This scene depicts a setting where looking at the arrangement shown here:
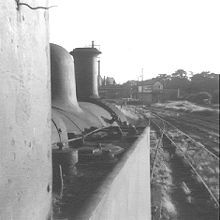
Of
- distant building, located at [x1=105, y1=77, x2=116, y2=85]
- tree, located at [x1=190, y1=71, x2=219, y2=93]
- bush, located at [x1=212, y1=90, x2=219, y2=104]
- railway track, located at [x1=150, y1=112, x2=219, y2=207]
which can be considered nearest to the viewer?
railway track, located at [x1=150, y1=112, x2=219, y2=207]

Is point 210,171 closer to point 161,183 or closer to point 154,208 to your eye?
point 161,183

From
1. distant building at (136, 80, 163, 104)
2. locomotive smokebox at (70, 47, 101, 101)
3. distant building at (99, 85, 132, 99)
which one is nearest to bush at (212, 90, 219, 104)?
distant building at (136, 80, 163, 104)

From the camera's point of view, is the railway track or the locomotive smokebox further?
the railway track

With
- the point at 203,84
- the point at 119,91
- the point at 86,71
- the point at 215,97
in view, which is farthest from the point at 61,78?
the point at 203,84

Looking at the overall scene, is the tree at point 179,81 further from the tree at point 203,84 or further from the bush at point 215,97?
the bush at point 215,97

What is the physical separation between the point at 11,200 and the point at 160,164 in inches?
538

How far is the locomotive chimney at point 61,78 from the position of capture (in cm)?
627

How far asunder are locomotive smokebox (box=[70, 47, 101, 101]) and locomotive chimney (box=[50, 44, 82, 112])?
3.31 metres

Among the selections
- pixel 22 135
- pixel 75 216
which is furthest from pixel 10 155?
pixel 75 216

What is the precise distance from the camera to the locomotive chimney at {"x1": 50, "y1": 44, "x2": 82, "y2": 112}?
20.6ft

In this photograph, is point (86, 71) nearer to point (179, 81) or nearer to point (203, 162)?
point (203, 162)

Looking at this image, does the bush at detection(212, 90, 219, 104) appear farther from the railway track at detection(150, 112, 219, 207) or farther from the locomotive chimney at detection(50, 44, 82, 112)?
the locomotive chimney at detection(50, 44, 82, 112)

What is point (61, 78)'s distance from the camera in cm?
636

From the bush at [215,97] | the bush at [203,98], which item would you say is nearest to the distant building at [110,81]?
the bush at [203,98]
